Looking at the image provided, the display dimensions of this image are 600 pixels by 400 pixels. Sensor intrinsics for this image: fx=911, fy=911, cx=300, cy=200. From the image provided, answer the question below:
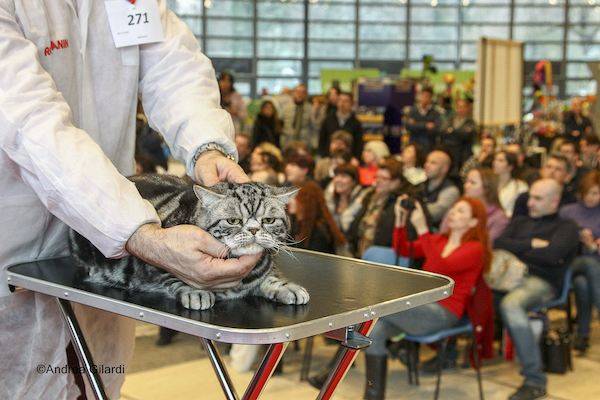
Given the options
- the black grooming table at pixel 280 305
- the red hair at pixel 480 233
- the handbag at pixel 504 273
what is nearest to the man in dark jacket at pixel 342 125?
the handbag at pixel 504 273

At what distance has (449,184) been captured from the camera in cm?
640

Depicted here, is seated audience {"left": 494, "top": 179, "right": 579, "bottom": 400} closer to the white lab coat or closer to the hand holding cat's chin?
the white lab coat

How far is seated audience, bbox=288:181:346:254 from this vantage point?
5484mm

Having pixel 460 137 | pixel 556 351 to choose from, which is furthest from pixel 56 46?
pixel 460 137

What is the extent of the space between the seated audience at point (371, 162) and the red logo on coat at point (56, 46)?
517 cm

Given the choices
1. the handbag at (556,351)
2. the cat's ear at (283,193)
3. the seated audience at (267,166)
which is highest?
the cat's ear at (283,193)

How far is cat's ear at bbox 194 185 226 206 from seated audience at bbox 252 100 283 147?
916 cm

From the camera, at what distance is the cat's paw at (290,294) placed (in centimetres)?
163

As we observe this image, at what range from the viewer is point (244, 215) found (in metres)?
1.74

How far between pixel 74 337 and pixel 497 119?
337 inches

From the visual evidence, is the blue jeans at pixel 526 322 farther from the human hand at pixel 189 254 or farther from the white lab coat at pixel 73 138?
the human hand at pixel 189 254

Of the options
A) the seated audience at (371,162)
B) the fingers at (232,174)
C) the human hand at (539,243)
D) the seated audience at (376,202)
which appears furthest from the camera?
the seated audience at (371,162)

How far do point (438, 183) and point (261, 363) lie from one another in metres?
4.83

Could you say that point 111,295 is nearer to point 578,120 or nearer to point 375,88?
point 375,88
